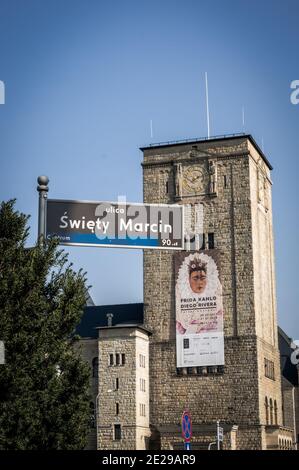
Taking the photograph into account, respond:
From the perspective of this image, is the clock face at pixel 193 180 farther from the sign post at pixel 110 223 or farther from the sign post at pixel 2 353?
the sign post at pixel 110 223

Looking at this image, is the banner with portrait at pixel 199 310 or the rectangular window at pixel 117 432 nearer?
the rectangular window at pixel 117 432

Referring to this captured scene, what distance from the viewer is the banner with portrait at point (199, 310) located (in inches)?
2680

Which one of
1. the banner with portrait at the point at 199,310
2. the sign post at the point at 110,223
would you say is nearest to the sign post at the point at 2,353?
the sign post at the point at 110,223

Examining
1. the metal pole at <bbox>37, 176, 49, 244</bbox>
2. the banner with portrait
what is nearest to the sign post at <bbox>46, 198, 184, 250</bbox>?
the metal pole at <bbox>37, 176, 49, 244</bbox>

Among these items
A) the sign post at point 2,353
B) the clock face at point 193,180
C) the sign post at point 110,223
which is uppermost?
the clock face at point 193,180

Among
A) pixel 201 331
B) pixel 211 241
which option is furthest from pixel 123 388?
pixel 211 241

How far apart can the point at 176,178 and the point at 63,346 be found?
49.6m

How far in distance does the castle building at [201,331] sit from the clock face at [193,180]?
0.09 metres

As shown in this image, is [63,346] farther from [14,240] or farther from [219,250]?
[219,250]

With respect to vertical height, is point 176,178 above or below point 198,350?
above

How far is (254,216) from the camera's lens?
71125 millimetres

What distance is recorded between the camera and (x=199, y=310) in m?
68.8
